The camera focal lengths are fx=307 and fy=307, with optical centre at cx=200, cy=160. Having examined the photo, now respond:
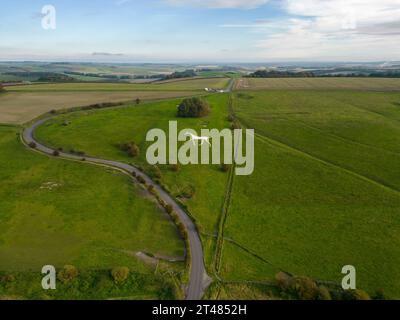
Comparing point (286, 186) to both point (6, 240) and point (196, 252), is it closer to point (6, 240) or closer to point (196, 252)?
point (196, 252)

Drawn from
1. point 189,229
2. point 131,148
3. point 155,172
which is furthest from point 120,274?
point 131,148

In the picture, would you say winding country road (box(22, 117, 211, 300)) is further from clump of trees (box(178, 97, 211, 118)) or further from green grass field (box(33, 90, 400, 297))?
clump of trees (box(178, 97, 211, 118))

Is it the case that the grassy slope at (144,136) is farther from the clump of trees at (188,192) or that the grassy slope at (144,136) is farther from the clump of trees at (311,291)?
the clump of trees at (311,291)

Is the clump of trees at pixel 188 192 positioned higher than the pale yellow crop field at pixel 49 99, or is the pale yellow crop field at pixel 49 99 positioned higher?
the pale yellow crop field at pixel 49 99

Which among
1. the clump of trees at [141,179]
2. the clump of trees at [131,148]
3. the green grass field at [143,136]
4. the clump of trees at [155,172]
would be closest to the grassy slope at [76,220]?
the clump of trees at [141,179]
